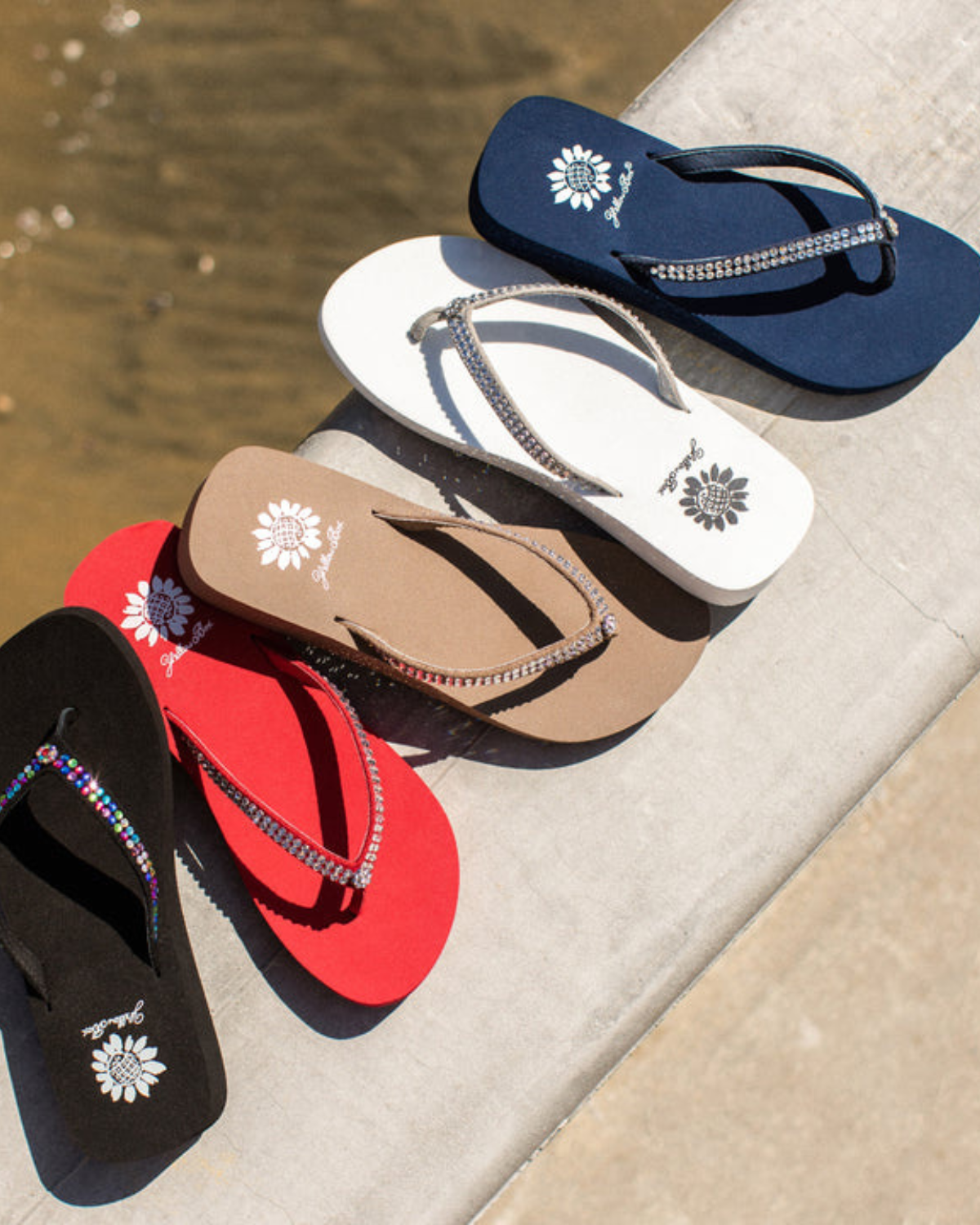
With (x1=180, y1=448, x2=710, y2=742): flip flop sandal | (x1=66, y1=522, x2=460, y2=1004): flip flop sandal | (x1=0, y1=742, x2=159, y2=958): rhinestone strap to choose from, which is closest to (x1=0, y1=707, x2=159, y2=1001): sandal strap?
(x1=0, y1=742, x2=159, y2=958): rhinestone strap

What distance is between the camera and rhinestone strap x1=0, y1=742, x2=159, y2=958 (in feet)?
3.82

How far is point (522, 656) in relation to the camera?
1271 millimetres

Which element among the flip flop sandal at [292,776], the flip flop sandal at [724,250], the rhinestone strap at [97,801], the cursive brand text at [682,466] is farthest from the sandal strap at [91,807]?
the flip flop sandal at [724,250]

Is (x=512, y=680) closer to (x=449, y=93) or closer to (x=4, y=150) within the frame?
(x=449, y=93)

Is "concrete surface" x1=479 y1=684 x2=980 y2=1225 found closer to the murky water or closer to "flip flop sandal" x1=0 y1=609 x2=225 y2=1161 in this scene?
"flip flop sandal" x1=0 y1=609 x2=225 y2=1161

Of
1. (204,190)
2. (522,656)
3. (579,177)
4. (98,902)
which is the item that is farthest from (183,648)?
(204,190)

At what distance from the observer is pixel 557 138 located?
141cm

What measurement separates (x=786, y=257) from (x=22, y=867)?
124cm

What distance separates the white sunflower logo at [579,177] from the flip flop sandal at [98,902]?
838 mm

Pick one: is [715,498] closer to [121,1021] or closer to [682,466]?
[682,466]

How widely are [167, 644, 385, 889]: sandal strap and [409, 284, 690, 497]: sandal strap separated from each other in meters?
0.40

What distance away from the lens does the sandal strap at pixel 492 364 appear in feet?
4.16

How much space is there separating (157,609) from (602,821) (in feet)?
2.12

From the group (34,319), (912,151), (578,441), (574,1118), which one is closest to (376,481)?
(578,441)
